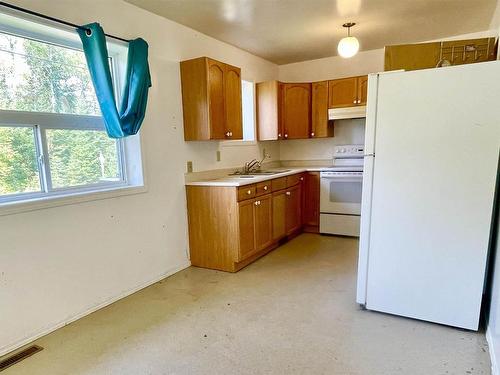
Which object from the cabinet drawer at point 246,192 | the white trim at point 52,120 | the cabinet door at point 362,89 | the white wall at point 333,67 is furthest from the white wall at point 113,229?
the cabinet door at point 362,89

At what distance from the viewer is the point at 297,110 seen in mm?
4547

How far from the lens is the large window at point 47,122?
6.66ft

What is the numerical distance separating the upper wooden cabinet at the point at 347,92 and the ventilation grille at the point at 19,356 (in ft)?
13.4

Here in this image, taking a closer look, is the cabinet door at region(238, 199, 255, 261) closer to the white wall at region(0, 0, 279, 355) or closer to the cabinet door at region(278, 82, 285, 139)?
the white wall at region(0, 0, 279, 355)

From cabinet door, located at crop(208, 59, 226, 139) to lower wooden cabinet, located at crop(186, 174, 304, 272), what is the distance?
0.59 metres

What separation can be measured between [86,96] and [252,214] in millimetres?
1818

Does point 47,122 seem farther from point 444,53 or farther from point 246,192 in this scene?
point 444,53

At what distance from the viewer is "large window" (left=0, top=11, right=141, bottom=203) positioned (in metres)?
2.03

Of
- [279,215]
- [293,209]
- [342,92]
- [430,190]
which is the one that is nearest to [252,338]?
[430,190]

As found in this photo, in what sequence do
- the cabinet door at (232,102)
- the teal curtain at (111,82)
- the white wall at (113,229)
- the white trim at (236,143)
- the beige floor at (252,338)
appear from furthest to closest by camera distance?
the white trim at (236,143), the cabinet door at (232,102), the teal curtain at (111,82), the white wall at (113,229), the beige floor at (252,338)

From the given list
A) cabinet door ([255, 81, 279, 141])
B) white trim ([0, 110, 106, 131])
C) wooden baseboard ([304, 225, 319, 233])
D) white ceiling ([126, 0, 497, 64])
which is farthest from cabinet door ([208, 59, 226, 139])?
wooden baseboard ([304, 225, 319, 233])

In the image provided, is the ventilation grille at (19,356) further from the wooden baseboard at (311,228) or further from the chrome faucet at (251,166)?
the wooden baseboard at (311,228)

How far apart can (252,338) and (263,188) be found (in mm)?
1716

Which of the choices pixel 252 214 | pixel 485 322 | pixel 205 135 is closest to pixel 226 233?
pixel 252 214
